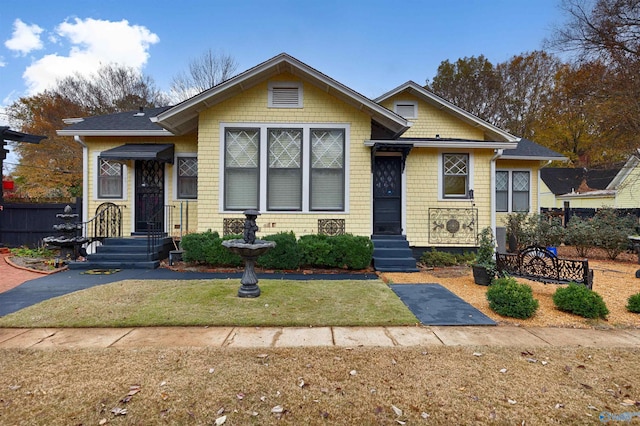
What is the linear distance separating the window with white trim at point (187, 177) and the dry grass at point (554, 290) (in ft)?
21.8

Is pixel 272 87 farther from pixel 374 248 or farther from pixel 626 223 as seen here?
pixel 626 223

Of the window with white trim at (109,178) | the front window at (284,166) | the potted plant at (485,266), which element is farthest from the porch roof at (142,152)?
the potted plant at (485,266)

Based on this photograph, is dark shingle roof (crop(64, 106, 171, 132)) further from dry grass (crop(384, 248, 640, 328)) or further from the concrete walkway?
dry grass (crop(384, 248, 640, 328))

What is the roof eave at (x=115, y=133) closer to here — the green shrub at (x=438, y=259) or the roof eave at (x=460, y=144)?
the roof eave at (x=460, y=144)

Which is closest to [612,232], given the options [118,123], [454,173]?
[454,173]

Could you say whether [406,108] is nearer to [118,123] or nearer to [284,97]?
[284,97]

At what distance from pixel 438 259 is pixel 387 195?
2.40m

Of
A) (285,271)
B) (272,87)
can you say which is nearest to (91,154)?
(272,87)

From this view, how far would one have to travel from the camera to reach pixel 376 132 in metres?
10.3

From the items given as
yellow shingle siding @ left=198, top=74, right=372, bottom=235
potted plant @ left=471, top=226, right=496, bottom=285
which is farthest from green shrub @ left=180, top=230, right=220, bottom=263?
potted plant @ left=471, top=226, right=496, bottom=285

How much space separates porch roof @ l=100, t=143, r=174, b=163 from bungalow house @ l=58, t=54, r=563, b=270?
42 mm

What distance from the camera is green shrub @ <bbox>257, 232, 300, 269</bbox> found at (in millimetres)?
8094

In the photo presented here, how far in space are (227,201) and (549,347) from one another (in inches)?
295

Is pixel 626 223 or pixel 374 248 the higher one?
pixel 626 223
